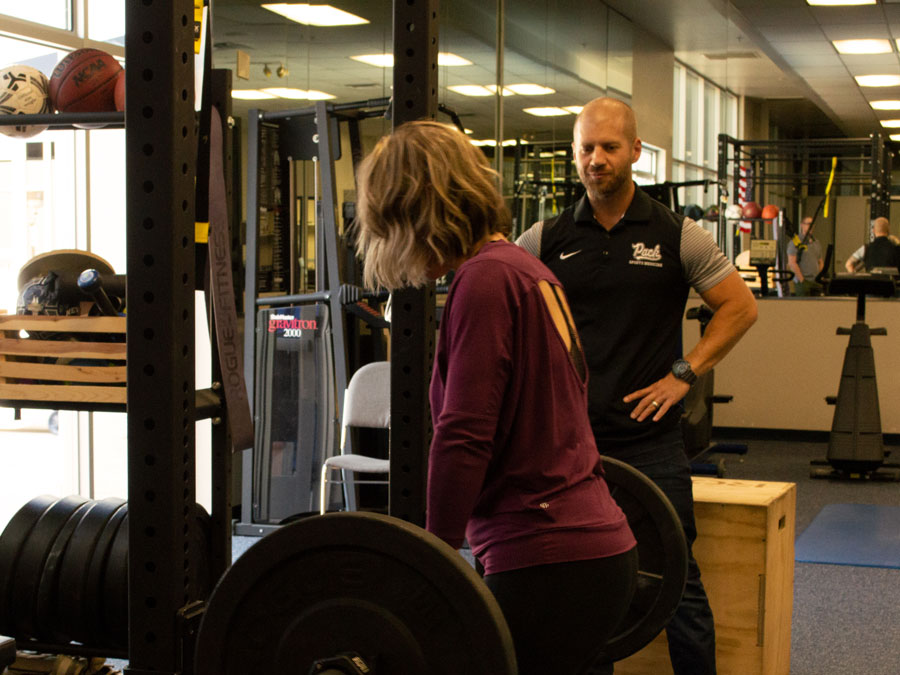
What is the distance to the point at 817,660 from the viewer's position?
3.29 metres

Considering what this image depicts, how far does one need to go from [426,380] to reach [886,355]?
266 inches

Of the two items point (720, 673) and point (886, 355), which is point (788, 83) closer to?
point (886, 355)

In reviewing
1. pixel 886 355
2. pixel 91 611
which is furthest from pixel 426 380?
pixel 886 355

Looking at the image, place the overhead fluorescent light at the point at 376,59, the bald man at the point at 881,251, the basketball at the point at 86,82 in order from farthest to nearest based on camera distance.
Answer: the bald man at the point at 881,251 < the overhead fluorescent light at the point at 376,59 < the basketball at the point at 86,82

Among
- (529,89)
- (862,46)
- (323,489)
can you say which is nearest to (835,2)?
(862,46)

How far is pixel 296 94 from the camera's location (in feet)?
17.1

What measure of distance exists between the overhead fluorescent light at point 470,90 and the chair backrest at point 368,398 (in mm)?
2323

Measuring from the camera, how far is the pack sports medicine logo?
470cm

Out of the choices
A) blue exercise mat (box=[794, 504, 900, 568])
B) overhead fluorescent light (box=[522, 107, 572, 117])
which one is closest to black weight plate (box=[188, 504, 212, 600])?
blue exercise mat (box=[794, 504, 900, 568])

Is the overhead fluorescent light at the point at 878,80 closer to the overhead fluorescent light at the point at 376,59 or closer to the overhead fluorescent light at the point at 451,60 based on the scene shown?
the overhead fluorescent light at the point at 451,60

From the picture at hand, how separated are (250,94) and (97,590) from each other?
3420 millimetres

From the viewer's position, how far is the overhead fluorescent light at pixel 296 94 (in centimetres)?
514

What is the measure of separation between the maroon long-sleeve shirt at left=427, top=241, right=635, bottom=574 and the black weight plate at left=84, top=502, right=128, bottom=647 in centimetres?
97

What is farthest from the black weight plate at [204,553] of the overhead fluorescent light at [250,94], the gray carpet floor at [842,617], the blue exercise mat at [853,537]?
the overhead fluorescent light at [250,94]
